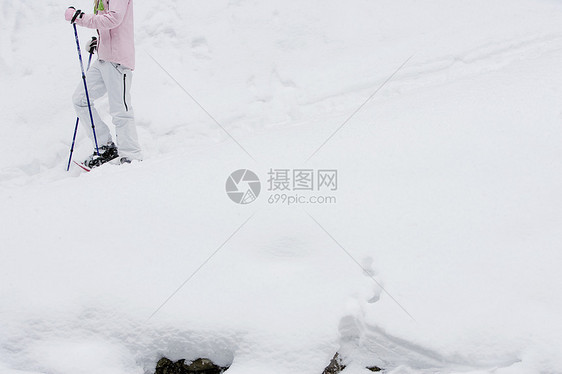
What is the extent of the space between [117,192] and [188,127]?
7.88 ft

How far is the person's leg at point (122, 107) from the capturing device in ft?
15.0

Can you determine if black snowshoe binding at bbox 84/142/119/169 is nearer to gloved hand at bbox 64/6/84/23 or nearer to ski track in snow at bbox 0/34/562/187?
ski track in snow at bbox 0/34/562/187

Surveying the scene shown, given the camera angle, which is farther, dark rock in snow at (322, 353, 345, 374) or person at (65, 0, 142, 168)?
person at (65, 0, 142, 168)

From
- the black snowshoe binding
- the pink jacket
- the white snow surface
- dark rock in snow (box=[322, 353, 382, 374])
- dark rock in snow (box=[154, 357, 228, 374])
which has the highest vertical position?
the pink jacket

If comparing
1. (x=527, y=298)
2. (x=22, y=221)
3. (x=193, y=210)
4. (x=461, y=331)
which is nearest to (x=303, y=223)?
(x=193, y=210)

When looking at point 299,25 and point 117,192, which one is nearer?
point 117,192

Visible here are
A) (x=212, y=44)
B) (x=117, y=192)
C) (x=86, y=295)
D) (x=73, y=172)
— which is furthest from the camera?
(x=212, y=44)

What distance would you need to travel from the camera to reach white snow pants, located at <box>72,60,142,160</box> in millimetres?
4574

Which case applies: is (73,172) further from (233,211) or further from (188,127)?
(233,211)

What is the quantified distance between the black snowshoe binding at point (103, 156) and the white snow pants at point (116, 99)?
20 centimetres

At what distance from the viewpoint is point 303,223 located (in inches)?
122

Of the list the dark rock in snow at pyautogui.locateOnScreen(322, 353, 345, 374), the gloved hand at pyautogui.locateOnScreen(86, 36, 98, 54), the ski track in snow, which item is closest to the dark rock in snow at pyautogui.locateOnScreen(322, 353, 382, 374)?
the dark rock in snow at pyautogui.locateOnScreen(322, 353, 345, 374)
